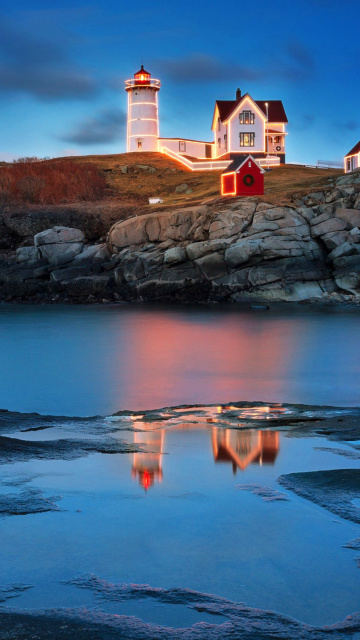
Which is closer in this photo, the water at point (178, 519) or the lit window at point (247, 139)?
the water at point (178, 519)

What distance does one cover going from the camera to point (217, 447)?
27.4 feet

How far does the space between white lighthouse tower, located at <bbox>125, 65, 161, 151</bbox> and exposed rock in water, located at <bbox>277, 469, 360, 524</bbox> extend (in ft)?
204

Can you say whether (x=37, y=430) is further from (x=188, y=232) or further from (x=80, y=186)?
(x=80, y=186)

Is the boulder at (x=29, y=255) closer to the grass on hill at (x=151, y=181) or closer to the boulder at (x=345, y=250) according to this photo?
the grass on hill at (x=151, y=181)

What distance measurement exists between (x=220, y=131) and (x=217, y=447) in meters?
58.2

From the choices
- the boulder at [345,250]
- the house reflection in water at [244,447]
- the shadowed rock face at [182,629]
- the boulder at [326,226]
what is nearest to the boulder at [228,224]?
the boulder at [326,226]

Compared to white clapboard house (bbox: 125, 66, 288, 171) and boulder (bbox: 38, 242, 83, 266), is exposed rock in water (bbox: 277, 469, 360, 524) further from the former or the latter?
white clapboard house (bbox: 125, 66, 288, 171)

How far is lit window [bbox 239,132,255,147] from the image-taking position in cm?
5997

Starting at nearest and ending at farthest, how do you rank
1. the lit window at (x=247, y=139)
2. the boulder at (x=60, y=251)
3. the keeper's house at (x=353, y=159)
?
the boulder at (x=60, y=251), the keeper's house at (x=353, y=159), the lit window at (x=247, y=139)

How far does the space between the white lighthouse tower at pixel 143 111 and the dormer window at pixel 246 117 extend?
9.91m

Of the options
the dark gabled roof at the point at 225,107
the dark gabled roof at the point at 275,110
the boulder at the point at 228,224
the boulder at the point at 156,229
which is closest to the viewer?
the boulder at the point at 228,224

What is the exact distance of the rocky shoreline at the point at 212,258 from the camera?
112ft

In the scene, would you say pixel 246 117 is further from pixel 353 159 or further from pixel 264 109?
pixel 353 159

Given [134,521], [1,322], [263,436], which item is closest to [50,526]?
[134,521]
